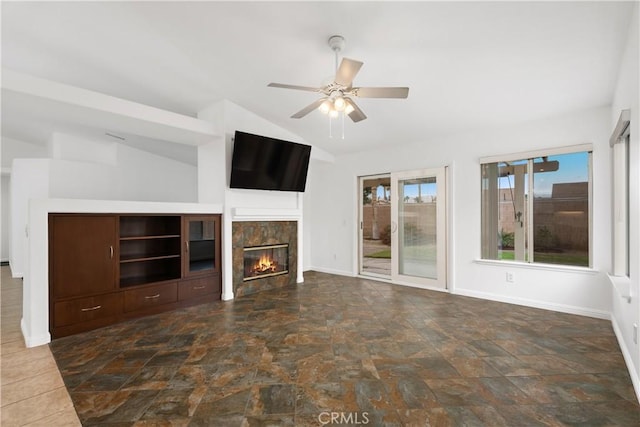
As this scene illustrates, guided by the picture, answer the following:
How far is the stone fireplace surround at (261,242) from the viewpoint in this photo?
4500 mm

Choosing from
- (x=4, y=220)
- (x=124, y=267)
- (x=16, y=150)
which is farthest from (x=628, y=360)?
(x=4, y=220)

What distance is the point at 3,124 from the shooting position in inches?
223

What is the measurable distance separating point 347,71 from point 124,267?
3.84 m

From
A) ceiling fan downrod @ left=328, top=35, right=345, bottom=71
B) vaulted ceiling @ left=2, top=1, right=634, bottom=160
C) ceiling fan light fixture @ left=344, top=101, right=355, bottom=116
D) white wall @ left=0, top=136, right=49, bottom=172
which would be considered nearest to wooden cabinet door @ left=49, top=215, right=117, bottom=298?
vaulted ceiling @ left=2, top=1, right=634, bottom=160

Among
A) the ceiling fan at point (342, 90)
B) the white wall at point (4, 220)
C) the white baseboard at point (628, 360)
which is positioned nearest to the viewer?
the white baseboard at point (628, 360)

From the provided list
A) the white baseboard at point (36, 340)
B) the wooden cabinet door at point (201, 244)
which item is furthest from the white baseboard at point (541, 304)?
the white baseboard at point (36, 340)

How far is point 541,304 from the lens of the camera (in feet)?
12.5

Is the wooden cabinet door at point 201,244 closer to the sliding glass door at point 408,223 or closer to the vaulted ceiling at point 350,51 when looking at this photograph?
the vaulted ceiling at point 350,51

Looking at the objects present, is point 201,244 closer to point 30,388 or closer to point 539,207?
point 30,388

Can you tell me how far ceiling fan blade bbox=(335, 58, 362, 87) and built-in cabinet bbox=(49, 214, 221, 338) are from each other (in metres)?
2.79

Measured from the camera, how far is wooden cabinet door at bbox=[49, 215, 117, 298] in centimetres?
301

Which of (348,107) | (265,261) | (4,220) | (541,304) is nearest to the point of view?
(348,107)

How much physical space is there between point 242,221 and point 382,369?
3.04m

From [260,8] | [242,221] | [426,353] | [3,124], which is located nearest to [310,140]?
[242,221]
